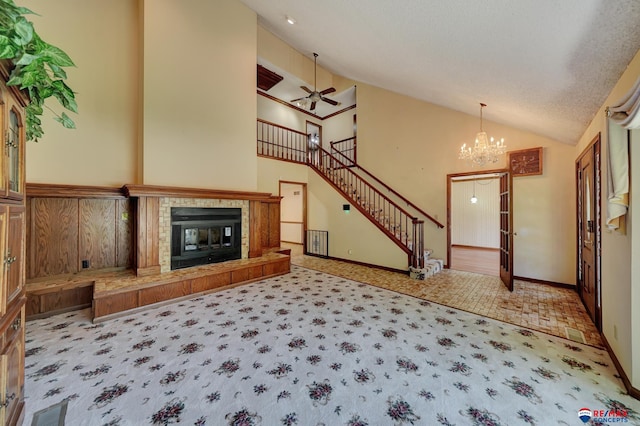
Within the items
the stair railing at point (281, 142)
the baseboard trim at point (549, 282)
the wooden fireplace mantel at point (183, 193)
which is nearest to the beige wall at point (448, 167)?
the baseboard trim at point (549, 282)

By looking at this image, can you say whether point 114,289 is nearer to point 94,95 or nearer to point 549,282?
point 94,95

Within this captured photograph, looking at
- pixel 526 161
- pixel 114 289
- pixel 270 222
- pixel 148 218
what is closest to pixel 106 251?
pixel 148 218

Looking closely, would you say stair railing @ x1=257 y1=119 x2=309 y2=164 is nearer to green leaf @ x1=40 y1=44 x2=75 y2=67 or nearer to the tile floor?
the tile floor

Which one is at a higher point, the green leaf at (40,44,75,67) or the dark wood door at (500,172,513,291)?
the green leaf at (40,44,75,67)

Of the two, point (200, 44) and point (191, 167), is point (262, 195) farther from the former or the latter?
point (200, 44)

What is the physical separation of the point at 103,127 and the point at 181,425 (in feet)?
15.4

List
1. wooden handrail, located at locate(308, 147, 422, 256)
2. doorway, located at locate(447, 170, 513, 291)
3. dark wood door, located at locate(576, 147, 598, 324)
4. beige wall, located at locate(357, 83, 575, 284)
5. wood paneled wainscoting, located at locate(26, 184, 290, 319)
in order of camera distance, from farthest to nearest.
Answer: doorway, located at locate(447, 170, 513, 291)
wooden handrail, located at locate(308, 147, 422, 256)
beige wall, located at locate(357, 83, 575, 284)
wood paneled wainscoting, located at locate(26, 184, 290, 319)
dark wood door, located at locate(576, 147, 598, 324)

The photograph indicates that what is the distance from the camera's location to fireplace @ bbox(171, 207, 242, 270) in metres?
4.17

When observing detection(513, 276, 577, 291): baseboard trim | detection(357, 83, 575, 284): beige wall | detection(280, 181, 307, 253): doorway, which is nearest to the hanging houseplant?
detection(357, 83, 575, 284): beige wall

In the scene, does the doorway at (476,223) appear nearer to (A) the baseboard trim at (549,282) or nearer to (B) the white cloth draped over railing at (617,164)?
(A) the baseboard trim at (549,282)

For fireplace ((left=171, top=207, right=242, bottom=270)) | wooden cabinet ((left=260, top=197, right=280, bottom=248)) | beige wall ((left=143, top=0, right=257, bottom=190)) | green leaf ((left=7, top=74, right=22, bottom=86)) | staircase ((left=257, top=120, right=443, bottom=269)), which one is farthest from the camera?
wooden cabinet ((left=260, top=197, right=280, bottom=248))

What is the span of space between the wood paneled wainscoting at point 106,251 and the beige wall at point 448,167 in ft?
14.9

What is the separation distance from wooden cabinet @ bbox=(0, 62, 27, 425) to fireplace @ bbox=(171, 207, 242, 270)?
8.67ft

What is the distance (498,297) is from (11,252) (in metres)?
5.49
